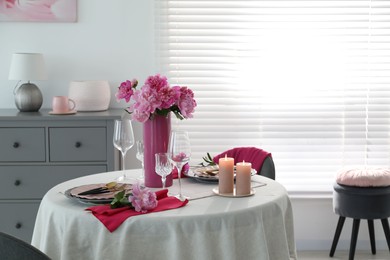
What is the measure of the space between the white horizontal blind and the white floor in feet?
1.86

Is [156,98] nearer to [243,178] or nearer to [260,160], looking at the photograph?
[243,178]

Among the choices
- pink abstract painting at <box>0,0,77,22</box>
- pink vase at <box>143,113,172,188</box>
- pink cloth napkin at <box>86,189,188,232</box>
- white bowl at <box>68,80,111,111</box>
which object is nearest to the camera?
pink cloth napkin at <box>86,189,188,232</box>

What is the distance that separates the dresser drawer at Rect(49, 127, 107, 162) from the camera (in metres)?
3.84

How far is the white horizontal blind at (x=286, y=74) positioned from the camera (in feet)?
13.9

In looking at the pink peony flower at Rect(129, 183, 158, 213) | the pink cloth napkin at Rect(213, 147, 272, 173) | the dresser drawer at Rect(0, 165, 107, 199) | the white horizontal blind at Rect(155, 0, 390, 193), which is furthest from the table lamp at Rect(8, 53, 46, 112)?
the pink peony flower at Rect(129, 183, 158, 213)

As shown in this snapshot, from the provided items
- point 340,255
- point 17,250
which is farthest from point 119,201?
point 340,255

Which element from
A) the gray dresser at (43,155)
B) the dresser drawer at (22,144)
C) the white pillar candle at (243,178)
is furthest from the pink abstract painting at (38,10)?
the white pillar candle at (243,178)

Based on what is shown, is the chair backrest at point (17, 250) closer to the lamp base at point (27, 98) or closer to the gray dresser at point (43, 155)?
the gray dresser at point (43, 155)

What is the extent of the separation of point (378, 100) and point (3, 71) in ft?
8.43

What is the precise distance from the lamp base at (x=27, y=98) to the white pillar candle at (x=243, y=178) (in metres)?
1.97

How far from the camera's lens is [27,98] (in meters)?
4.02

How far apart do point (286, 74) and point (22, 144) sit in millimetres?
1794

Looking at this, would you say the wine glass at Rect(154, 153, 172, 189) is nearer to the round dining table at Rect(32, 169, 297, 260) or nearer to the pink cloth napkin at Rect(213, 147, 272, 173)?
the round dining table at Rect(32, 169, 297, 260)

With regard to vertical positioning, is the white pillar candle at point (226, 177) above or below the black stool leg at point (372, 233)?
above
